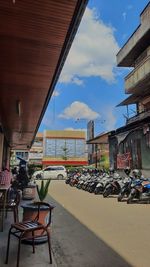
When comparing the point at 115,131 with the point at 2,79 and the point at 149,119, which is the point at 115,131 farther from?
the point at 2,79

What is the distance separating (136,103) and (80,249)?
20139 mm

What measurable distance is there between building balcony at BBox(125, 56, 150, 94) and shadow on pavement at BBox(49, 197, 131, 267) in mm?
13699

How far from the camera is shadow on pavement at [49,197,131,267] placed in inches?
152

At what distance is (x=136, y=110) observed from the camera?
21.8m

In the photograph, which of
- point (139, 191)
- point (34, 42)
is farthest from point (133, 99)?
point (34, 42)

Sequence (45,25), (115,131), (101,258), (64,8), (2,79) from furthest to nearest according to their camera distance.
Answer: (115,131) → (2,79) → (101,258) → (45,25) → (64,8)

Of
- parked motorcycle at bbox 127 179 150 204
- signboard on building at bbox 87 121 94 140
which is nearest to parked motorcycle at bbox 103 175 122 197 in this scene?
parked motorcycle at bbox 127 179 150 204

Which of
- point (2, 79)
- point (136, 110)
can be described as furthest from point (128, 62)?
point (2, 79)

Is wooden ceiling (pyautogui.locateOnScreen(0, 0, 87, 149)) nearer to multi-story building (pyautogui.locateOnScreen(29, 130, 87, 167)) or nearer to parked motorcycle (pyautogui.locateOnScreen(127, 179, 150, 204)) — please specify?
parked motorcycle (pyautogui.locateOnScreen(127, 179, 150, 204))

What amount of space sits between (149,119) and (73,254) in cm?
1001

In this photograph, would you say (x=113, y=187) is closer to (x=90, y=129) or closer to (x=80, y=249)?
(x=80, y=249)

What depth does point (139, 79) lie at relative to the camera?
18.6 meters

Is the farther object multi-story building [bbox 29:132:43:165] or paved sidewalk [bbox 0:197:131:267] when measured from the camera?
multi-story building [bbox 29:132:43:165]

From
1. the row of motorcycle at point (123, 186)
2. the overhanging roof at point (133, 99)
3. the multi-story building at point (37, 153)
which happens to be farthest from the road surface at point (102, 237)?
the multi-story building at point (37, 153)
